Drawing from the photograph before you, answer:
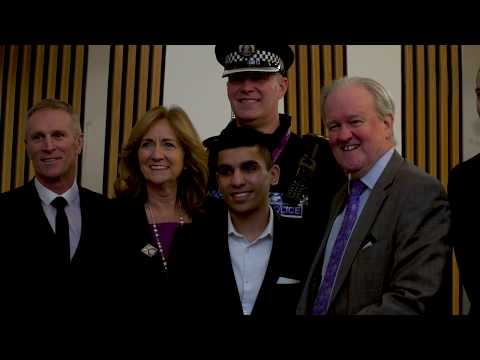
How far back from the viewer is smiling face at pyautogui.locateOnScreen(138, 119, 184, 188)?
2248mm

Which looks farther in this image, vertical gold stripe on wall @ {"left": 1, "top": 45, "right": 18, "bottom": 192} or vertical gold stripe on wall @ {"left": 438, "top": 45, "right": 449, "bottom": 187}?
vertical gold stripe on wall @ {"left": 438, "top": 45, "right": 449, "bottom": 187}

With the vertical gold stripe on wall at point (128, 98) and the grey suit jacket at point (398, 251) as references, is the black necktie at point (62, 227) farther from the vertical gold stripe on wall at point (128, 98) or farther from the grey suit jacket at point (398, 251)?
the vertical gold stripe on wall at point (128, 98)

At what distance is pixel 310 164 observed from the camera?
7.55ft

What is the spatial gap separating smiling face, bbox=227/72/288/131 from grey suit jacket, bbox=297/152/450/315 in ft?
2.80

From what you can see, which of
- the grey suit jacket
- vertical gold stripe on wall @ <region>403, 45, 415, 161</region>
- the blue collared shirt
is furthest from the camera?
vertical gold stripe on wall @ <region>403, 45, 415, 161</region>

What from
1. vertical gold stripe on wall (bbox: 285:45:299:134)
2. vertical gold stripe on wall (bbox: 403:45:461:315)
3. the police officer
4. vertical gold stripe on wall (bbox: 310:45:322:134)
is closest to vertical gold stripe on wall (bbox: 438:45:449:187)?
vertical gold stripe on wall (bbox: 403:45:461:315)

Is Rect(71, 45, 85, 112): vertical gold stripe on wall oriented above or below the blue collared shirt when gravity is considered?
above

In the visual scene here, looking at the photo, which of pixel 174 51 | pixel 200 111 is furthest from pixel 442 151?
pixel 174 51

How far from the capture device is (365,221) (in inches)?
65.1

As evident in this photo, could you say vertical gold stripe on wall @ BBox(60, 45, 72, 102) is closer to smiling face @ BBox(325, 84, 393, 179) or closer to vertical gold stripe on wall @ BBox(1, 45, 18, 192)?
vertical gold stripe on wall @ BBox(1, 45, 18, 192)

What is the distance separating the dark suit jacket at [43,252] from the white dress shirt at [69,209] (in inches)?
1.2

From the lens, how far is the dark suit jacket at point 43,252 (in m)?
1.92

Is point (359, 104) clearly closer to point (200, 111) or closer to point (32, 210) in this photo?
point (32, 210)

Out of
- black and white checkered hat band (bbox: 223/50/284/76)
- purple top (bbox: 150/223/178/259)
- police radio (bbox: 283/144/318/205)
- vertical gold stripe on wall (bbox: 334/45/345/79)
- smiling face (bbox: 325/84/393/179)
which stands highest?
vertical gold stripe on wall (bbox: 334/45/345/79)
